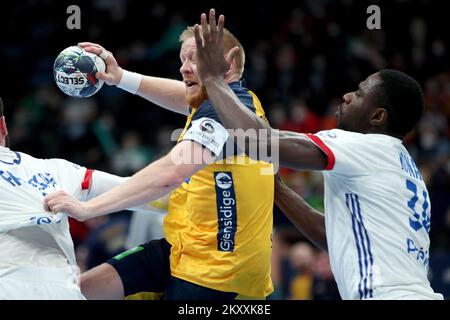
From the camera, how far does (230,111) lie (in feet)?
16.0

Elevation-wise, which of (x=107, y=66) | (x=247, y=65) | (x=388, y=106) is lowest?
(x=388, y=106)

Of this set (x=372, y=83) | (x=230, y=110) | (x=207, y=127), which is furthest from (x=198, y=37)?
(x=372, y=83)

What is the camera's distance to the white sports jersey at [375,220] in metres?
4.92

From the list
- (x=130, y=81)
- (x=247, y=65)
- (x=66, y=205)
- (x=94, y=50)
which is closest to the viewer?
(x=66, y=205)

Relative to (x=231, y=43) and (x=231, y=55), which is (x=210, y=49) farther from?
(x=231, y=43)

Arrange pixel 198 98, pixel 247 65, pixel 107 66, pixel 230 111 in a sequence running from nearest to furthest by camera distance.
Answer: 1. pixel 230 111
2. pixel 198 98
3. pixel 107 66
4. pixel 247 65

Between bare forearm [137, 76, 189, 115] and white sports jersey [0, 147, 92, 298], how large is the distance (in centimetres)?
141

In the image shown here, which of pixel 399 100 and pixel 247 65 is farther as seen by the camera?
pixel 247 65

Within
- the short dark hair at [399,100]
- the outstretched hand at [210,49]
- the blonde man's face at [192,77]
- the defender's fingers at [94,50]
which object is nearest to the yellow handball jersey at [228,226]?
the blonde man's face at [192,77]

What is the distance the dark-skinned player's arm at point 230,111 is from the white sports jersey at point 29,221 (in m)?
1.34

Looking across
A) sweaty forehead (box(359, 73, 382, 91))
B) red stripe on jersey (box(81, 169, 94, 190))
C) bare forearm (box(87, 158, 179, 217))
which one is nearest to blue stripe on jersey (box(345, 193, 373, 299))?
sweaty forehead (box(359, 73, 382, 91))

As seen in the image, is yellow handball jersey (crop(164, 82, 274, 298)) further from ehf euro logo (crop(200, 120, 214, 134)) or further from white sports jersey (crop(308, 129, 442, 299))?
white sports jersey (crop(308, 129, 442, 299))

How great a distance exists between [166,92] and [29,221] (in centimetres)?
196

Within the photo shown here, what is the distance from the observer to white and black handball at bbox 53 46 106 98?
5.97m
